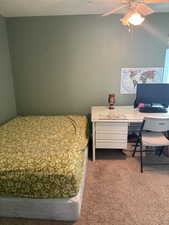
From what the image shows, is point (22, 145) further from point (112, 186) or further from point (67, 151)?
point (112, 186)

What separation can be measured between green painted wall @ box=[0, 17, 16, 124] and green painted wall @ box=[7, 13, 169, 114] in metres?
0.11

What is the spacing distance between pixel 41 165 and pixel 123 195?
3.46 feet

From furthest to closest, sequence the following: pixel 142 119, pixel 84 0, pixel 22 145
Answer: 1. pixel 142 119
2. pixel 84 0
3. pixel 22 145

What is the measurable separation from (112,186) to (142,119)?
1.04 meters

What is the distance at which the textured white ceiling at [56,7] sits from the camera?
2.22 meters

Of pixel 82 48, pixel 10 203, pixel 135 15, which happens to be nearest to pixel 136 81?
pixel 82 48

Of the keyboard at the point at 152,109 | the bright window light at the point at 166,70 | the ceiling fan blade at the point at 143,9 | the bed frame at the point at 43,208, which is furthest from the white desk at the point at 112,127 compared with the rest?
the ceiling fan blade at the point at 143,9

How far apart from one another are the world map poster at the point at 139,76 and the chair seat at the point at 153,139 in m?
1.00

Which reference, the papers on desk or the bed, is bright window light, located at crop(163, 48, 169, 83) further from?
the bed

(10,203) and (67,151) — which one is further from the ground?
(67,151)

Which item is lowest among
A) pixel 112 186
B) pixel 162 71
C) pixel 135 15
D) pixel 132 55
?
pixel 112 186

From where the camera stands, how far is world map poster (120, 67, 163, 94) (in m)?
2.93

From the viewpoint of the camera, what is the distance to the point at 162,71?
9.57 feet

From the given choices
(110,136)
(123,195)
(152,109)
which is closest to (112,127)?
(110,136)
